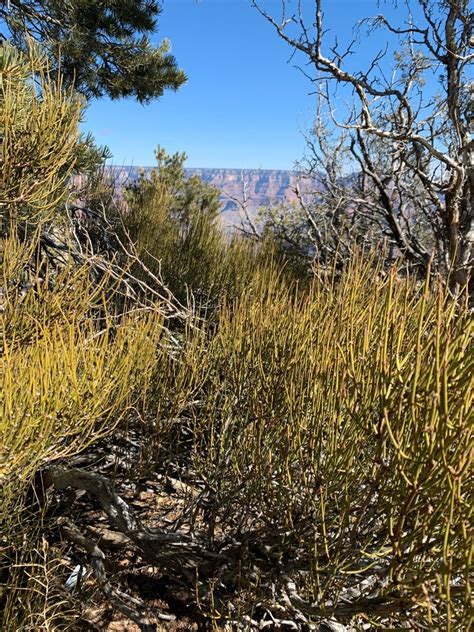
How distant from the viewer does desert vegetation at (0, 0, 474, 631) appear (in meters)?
1.29

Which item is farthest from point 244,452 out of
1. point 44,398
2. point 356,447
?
point 44,398

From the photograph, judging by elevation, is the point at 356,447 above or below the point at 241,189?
below

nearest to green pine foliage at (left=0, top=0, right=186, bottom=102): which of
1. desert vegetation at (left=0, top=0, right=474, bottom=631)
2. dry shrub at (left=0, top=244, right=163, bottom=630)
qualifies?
desert vegetation at (left=0, top=0, right=474, bottom=631)

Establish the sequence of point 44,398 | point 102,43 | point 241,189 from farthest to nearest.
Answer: point 241,189 → point 102,43 → point 44,398

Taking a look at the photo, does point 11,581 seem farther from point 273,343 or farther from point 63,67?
point 63,67

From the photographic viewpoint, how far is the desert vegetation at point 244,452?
51.0 inches

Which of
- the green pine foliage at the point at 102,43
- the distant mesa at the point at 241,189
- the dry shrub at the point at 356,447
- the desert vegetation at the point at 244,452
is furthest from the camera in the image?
the distant mesa at the point at 241,189

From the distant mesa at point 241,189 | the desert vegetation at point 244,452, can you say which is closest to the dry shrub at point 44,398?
the desert vegetation at point 244,452

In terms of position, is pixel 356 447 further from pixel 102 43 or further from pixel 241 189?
pixel 241 189

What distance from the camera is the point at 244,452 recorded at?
242 cm

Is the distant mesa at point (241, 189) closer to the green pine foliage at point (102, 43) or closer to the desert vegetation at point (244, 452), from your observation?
the green pine foliage at point (102, 43)

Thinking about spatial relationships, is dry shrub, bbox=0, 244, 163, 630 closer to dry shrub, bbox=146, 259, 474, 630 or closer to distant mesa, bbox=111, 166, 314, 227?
dry shrub, bbox=146, 259, 474, 630

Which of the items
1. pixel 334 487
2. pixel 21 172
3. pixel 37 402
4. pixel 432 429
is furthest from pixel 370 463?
pixel 21 172

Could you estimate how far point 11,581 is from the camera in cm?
242
